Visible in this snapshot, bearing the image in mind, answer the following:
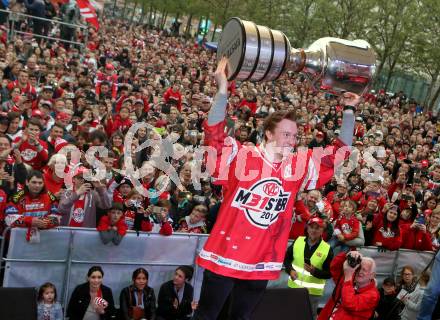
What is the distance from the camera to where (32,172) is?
5.85m

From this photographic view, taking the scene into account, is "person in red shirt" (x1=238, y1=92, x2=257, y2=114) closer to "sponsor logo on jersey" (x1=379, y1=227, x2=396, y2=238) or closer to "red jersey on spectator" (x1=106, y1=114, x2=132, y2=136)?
"red jersey on spectator" (x1=106, y1=114, x2=132, y2=136)

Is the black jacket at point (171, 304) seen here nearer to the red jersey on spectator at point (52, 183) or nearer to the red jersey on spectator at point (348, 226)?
the red jersey on spectator at point (52, 183)

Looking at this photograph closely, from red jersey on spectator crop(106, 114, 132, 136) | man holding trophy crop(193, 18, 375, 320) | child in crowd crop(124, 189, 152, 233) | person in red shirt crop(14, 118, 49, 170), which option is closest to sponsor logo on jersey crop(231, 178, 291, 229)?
man holding trophy crop(193, 18, 375, 320)

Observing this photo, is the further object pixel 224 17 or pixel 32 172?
pixel 224 17

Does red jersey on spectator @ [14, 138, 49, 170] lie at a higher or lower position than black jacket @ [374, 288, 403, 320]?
higher

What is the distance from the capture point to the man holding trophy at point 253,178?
11.0 feet


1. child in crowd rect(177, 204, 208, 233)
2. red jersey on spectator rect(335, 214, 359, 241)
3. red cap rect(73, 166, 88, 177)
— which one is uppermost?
red cap rect(73, 166, 88, 177)

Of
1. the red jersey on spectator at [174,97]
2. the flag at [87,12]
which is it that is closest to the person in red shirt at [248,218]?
the red jersey on spectator at [174,97]

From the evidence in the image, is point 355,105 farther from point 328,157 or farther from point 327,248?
point 327,248

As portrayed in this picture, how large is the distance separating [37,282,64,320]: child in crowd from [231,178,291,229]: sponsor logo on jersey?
3010 mm

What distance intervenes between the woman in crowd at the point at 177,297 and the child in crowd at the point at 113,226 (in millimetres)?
734

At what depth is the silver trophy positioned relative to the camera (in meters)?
3.34

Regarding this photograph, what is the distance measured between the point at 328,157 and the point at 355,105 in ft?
1.22

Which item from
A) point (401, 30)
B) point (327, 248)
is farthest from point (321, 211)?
point (401, 30)
